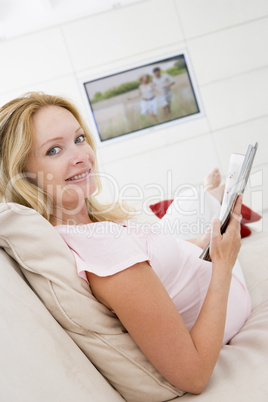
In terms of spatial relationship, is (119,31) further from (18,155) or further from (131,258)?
(131,258)

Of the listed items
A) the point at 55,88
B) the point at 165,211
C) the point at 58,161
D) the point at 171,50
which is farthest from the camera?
the point at 171,50

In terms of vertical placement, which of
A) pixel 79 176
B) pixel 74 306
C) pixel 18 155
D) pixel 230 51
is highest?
pixel 230 51

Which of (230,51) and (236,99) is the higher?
(230,51)

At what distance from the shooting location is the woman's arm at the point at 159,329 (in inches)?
36.2

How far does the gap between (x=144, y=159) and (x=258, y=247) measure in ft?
9.87

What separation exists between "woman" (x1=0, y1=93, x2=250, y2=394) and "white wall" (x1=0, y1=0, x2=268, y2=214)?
327 cm

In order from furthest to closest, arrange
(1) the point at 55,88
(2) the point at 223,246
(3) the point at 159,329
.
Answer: (1) the point at 55,88
(2) the point at 223,246
(3) the point at 159,329

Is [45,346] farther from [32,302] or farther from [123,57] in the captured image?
[123,57]

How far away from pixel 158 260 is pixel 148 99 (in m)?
3.93

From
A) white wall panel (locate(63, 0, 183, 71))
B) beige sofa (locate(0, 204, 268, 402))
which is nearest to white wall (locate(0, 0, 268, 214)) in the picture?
white wall panel (locate(63, 0, 183, 71))

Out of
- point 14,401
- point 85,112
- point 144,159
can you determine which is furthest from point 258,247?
point 85,112

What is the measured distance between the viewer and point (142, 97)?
4852 mm

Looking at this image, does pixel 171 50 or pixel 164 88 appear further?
pixel 164 88

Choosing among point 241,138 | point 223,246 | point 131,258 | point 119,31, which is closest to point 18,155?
point 131,258
